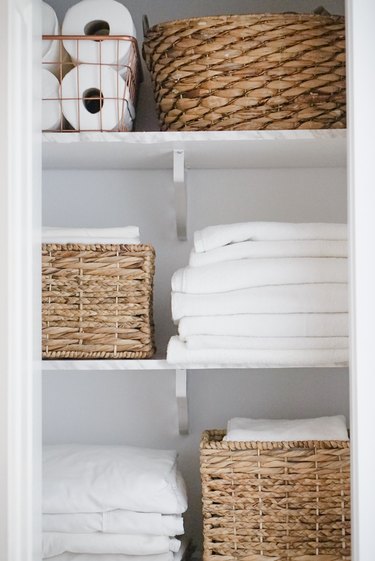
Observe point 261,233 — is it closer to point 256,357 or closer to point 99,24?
point 256,357

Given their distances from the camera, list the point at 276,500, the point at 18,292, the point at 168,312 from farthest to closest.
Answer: the point at 168,312
the point at 276,500
the point at 18,292

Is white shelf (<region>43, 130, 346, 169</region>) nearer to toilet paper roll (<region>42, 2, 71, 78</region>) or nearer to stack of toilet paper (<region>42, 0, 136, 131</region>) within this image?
stack of toilet paper (<region>42, 0, 136, 131</region>)

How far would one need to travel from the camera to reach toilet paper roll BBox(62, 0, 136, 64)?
160 centimetres

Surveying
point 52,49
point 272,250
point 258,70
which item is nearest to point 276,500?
point 272,250

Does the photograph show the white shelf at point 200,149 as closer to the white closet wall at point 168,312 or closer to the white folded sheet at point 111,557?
the white closet wall at point 168,312

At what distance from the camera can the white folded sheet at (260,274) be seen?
153 centimetres

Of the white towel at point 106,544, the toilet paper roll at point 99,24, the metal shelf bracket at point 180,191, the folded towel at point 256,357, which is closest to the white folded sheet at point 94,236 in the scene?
the metal shelf bracket at point 180,191

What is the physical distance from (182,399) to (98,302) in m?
0.29

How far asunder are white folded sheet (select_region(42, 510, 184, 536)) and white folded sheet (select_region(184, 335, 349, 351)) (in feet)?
1.12

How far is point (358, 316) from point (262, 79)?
57 cm

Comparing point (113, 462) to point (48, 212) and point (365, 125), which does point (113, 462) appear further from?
point (365, 125)

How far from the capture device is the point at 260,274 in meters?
1.54

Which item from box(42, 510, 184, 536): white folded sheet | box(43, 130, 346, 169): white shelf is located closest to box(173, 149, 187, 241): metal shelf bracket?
box(43, 130, 346, 169): white shelf

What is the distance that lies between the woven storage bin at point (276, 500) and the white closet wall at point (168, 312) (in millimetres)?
304
